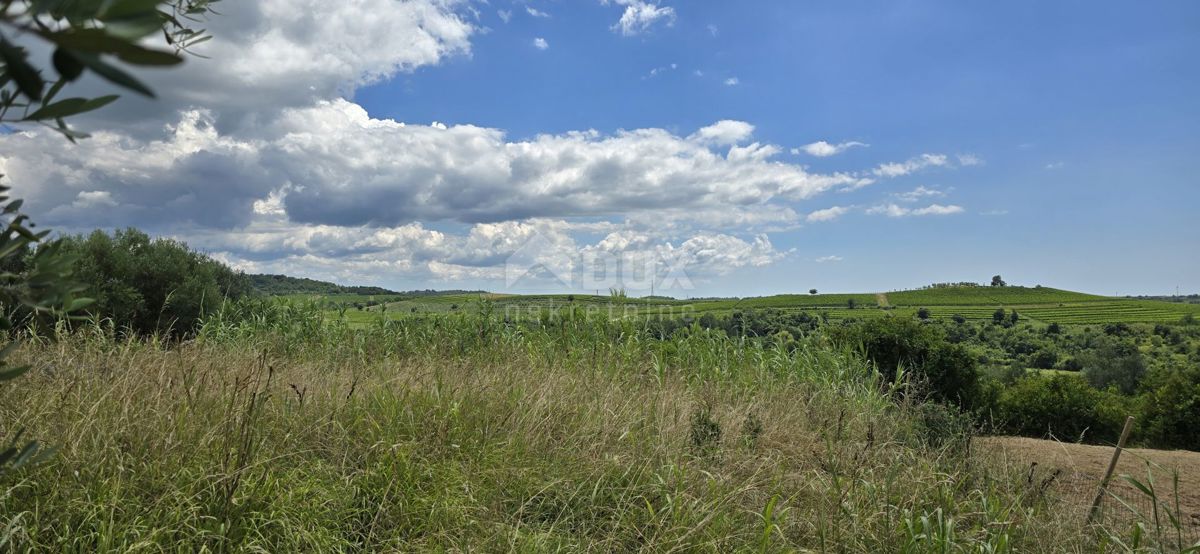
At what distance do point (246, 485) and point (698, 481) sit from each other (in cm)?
242

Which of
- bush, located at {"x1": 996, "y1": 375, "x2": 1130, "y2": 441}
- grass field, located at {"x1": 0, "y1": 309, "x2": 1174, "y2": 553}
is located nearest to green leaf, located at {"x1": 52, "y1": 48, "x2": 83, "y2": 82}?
grass field, located at {"x1": 0, "y1": 309, "x2": 1174, "y2": 553}

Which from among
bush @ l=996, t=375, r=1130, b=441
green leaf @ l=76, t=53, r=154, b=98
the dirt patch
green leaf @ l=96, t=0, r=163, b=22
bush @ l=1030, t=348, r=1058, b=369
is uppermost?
green leaf @ l=96, t=0, r=163, b=22

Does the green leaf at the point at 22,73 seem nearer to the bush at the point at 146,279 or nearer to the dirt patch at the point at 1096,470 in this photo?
the dirt patch at the point at 1096,470

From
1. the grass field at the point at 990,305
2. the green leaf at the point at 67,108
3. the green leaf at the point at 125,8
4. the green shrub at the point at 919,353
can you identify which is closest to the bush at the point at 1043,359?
the grass field at the point at 990,305

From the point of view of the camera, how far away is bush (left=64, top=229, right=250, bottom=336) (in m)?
8.79

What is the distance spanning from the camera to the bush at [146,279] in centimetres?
879

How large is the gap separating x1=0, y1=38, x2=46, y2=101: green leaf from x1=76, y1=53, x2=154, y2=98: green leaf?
7 centimetres

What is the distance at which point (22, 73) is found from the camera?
22.5 inches

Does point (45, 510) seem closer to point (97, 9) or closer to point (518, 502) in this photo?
point (518, 502)

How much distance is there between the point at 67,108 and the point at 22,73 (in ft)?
1.83

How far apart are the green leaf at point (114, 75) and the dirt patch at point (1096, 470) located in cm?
527

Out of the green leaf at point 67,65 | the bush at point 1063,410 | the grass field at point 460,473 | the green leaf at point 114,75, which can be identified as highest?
the green leaf at point 67,65

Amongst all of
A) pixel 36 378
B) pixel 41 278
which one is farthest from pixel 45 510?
pixel 41 278

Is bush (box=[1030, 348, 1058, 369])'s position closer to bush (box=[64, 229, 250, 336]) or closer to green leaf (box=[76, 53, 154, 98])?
bush (box=[64, 229, 250, 336])
